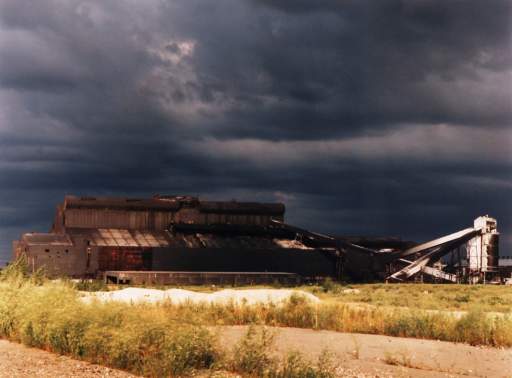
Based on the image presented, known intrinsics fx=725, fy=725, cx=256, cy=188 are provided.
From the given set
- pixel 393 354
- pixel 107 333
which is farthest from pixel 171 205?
pixel 107 333

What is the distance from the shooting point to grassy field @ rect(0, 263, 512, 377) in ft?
51.4

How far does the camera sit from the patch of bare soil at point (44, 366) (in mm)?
14953

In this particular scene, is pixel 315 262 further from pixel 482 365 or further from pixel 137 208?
pixel 482 365

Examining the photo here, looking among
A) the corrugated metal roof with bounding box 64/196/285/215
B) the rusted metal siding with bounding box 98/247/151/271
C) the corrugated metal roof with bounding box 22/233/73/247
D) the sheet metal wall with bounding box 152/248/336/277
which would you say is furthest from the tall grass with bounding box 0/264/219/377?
the corrugated metal roof with bounding box 64/196/285/215

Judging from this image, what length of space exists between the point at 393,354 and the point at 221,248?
38533mm

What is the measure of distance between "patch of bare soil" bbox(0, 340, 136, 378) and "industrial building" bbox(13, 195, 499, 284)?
109ft

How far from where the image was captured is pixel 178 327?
657 inches

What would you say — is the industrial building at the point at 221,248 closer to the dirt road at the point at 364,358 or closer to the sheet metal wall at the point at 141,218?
the sheet metal wall at the point at 141,218

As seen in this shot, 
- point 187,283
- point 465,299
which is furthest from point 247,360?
point 187,283

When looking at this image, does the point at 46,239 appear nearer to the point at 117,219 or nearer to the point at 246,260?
the point at 117,219

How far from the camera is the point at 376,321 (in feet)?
80.7

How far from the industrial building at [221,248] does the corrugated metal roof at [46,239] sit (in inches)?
2.8

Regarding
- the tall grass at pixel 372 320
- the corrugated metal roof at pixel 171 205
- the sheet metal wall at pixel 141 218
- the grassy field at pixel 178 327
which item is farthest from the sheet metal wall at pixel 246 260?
the tall grass at pixel 372 320

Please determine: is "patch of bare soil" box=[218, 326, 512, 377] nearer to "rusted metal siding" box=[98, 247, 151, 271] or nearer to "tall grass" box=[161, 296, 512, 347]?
"tall grass" box=[161, 296, 512, 347]
